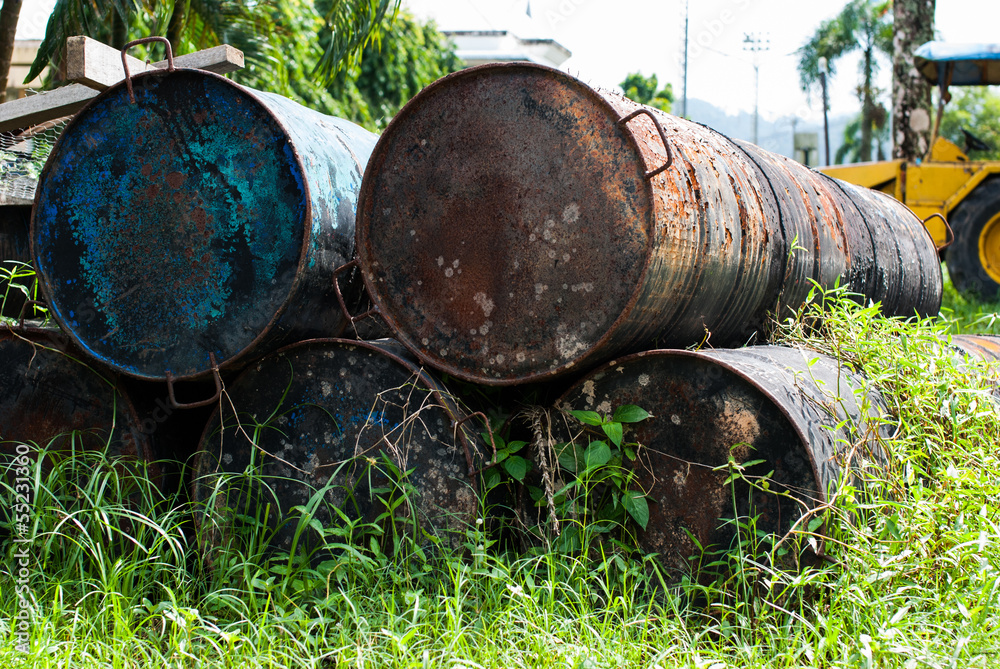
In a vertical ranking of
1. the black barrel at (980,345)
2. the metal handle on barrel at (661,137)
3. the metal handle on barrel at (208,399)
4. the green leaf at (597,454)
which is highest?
the metal handle on barrel at (661,137)

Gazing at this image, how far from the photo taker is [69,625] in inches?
77.2

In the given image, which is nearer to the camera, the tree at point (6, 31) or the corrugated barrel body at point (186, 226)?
the corrugated barrel body at point (186, 226)

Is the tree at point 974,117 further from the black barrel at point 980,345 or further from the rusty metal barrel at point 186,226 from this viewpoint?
the rusty metal barrel at point 186,226

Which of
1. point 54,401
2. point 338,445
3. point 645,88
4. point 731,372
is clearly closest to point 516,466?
point 338,445

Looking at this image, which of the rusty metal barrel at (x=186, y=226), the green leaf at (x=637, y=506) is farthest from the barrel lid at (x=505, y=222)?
the green leaf at (x=637, y=506)

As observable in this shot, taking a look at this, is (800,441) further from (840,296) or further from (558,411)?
(840,296)

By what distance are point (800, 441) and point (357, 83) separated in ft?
42.4

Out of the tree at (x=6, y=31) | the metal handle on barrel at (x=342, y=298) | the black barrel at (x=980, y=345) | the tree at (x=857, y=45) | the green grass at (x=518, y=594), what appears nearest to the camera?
the green grass at (x=518, y=594)

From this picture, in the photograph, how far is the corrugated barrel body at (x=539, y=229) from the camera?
2051mm

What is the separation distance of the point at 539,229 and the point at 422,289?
387 millimetres

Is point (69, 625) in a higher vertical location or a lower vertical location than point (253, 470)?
lower

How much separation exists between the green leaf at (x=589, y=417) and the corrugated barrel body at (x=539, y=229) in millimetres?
137

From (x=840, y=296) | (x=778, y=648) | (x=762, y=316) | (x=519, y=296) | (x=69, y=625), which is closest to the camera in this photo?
(x=778, y=648)

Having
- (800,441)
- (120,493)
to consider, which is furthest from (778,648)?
(120,493)
